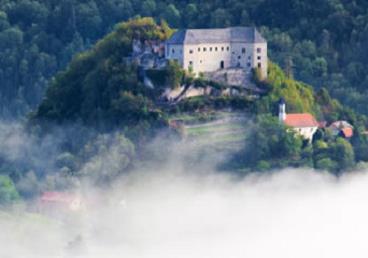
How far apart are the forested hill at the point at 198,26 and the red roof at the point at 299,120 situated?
9.72m

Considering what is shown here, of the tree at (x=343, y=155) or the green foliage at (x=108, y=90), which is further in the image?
the tree at (x=343, y=155)

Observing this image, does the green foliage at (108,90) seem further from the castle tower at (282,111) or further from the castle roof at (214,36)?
the castle tower at (282,111)

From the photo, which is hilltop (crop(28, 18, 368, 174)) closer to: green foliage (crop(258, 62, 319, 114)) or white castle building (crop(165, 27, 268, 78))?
green foliage (crop(258, 62, 319, 114))

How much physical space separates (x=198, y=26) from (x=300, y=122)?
1984cm

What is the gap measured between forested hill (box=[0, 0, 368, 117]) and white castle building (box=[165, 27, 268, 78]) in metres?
9.59

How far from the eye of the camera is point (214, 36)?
7788 cm

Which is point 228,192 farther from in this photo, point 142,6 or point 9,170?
point 142,6

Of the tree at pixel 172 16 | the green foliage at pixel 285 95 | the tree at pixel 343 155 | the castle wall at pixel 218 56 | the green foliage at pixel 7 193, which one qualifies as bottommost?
the green foliage at pixel 7 193

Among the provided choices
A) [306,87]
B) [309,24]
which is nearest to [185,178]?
[306,87]

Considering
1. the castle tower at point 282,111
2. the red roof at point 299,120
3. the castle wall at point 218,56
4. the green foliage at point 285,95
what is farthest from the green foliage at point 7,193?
the red roof at point 299,120

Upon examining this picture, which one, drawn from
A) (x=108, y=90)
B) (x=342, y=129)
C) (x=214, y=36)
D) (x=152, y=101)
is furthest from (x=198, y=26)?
(x=152, y=101)

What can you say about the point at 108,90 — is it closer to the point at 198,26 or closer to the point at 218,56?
the point at 218,56

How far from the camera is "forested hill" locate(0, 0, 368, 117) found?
91.4 meters

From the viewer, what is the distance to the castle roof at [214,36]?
76812 millimetres
